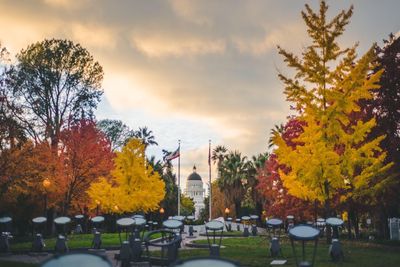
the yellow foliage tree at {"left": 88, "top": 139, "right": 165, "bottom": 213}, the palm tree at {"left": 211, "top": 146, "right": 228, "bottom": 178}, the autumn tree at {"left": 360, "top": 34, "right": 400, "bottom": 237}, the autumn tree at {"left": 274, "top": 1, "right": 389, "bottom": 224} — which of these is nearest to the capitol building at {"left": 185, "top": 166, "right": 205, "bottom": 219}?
the palm tree at {"left": 211, "top": 146, "right": 228, "bottom": 178}

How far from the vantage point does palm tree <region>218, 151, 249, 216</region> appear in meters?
61.2

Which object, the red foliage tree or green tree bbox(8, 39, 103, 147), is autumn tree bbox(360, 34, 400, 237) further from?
green tree bbox(8, 39, 103, 147)

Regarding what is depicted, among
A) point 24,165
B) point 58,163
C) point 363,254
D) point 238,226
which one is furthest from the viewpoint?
point 238,226

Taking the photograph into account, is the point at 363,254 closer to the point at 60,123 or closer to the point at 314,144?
the point at 314,144

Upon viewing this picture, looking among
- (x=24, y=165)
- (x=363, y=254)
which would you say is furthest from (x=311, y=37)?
(x=24, y=165)

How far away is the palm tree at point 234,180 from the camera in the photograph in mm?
61250

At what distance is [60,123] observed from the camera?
36219 millimetres

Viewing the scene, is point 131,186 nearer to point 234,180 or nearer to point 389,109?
point 389,109

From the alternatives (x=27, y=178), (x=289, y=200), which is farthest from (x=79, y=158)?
(x=289, y=200)

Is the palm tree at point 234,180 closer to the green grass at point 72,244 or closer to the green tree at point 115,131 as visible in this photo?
the green tree at point 115,131

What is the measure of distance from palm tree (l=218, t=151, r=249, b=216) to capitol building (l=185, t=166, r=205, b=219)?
99575 mm

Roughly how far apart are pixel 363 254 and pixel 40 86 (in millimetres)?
28052

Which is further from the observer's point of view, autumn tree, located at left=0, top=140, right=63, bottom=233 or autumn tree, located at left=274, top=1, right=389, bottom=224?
autumn tree, located at left=0, top=140, right=63, bottom=233

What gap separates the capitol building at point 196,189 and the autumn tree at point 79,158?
12598cm
